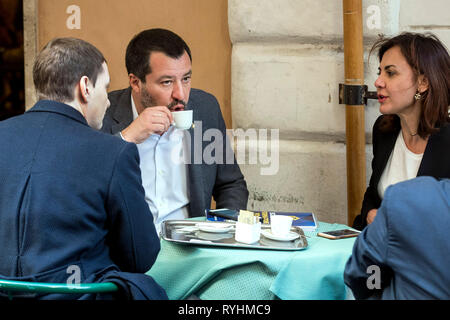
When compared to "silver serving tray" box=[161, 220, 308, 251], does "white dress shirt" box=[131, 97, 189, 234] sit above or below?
above

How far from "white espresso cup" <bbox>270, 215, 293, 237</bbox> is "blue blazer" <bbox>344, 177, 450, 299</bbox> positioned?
0.55m

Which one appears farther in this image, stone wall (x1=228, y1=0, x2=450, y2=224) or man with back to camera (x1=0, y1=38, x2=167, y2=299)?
stone wall (x1=228, y1=0, x2=450, y2=224)

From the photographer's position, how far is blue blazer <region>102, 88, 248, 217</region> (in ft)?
8.87

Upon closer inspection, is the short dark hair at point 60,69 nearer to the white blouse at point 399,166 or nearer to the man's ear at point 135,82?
the man's ear at point 135,82

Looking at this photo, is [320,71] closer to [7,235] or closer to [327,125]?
[327,125]

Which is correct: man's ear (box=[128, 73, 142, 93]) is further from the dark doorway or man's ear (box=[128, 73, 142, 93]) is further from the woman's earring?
the dark doorway

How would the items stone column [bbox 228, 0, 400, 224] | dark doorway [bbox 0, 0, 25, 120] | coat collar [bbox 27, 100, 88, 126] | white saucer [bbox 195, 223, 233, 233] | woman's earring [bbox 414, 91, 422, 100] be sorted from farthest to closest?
dark doorway [bbox 0, 0, 25, 120] → stone column [bbox 228, 0, 400, 224] → woman's earring [bbox 414, 91, 422, 100] → white saucer [bbox 195, 223, 233, 233] → coat collar [bbox 27, 100, 88, 126]

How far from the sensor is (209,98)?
9.58 feet

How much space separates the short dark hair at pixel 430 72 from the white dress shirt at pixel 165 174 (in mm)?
1123

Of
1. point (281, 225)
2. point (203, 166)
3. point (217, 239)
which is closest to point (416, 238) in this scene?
point (281, 225)

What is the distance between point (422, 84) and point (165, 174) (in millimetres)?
1267

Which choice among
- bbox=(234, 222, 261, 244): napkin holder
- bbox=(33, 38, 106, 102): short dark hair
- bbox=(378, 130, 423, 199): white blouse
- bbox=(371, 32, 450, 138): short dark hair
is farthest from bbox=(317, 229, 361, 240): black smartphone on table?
bbox=(33, 38, 106, 102): short dark hair

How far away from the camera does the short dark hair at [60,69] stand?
175 centimetres
